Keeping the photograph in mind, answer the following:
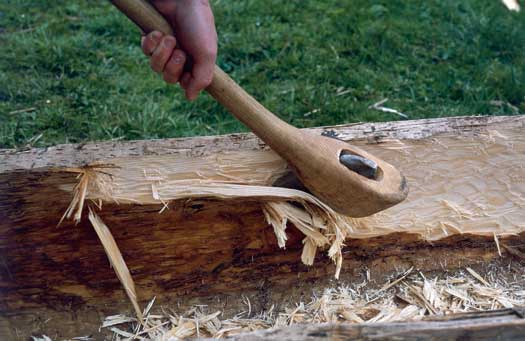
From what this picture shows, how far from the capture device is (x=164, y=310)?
1832mm

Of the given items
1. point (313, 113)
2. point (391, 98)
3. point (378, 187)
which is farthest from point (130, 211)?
point (391, 98)

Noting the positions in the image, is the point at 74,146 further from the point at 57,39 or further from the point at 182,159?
the point at 57,39

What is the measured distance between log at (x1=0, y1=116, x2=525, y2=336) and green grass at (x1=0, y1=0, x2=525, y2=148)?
1271 mm

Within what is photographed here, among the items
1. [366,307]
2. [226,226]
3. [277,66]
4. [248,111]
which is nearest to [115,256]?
[226,226]

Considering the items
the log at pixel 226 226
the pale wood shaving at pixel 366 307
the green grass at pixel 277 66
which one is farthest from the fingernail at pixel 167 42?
the green grass at pixel 277 66

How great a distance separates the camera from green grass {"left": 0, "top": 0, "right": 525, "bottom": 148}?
3.03 m

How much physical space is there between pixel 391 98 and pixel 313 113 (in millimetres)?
534

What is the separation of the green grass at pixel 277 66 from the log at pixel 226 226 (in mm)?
1271

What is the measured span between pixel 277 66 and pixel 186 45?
5.92 ft

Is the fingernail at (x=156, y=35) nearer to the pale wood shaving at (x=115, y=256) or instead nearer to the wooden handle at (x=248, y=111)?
the wooden handle at (x=248, y=111)

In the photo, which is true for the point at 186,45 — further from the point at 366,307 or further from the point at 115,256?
the point at 366,307

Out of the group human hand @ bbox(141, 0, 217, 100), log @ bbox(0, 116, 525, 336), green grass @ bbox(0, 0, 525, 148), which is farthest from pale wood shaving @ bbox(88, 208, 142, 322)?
green grass @ bbox(0, 0, 525, 148)

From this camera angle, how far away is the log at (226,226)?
163 cm

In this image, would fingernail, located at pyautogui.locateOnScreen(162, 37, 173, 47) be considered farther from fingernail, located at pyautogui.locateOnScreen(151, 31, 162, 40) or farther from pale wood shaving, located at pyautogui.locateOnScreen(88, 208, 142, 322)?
pale wood shaving, located at pyautogui.locateOnScreen(88, 208, 142, 322)
